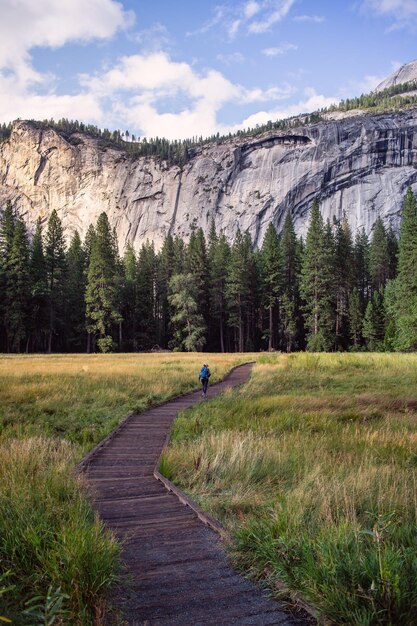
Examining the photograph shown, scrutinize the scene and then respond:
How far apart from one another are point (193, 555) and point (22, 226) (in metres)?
62.1

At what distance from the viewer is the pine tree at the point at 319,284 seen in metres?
57.4

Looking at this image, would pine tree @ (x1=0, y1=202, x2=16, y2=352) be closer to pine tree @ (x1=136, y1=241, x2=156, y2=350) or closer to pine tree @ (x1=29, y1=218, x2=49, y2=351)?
pine tree @ (x1=29, y1=218, x2=49, y2=351)

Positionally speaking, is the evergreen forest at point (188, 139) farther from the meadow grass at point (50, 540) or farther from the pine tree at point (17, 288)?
the meadow grass at point (50, 540)

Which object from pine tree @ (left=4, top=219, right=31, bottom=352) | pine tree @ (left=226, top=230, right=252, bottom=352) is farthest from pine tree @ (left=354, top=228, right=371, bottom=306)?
pine tree @ (left=4, top=219, right=31, bottom=352)

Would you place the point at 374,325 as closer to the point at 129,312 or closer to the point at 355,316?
the point at 355,316

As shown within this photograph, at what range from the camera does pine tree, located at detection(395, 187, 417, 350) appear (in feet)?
150

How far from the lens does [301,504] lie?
15.9ft

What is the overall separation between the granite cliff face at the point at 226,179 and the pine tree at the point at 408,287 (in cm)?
6612

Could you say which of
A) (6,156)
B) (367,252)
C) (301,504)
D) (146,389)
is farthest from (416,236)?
(6,156)

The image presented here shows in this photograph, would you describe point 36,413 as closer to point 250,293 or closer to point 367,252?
point 250,293

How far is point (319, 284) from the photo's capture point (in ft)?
192

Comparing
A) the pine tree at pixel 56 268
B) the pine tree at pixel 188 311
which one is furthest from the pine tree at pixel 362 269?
the pine tree at pixel 56 268

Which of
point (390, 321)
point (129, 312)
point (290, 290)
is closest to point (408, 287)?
point (390, 321)

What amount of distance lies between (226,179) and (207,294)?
82.9m
